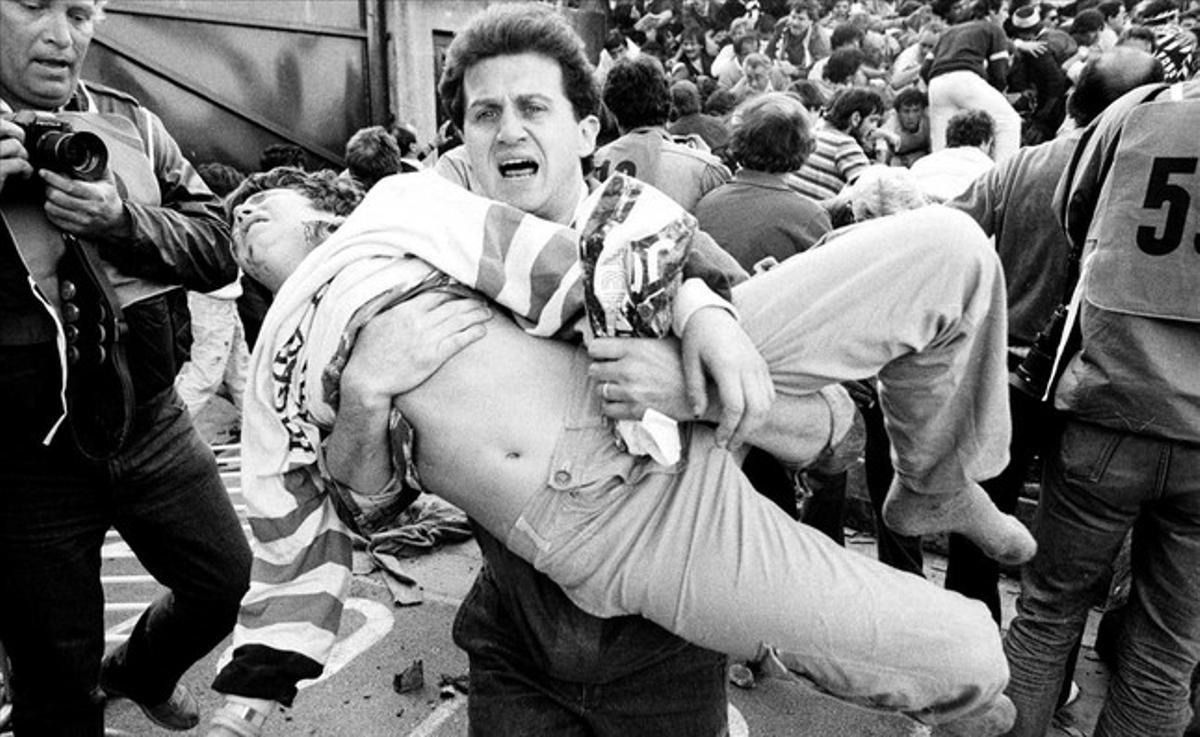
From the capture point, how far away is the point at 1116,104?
2.42m

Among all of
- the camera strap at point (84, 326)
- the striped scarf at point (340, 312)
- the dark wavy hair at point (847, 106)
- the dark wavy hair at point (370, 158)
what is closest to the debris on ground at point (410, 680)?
the camera strap at point (84, 326)

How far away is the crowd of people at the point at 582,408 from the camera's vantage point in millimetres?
1436

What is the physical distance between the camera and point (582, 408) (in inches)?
58.8

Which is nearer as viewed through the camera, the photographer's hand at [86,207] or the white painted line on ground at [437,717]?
the photographer's hand at [86,207]

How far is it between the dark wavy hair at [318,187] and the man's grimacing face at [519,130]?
407 millimetres

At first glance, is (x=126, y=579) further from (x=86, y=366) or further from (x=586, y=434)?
(x=586, y=434)

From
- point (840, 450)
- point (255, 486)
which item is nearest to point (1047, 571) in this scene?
point (840, 450)

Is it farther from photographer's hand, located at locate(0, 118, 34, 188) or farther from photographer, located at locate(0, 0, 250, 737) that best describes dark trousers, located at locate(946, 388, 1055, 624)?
photographer's hand, located at locate(0, 118, 34, 188)

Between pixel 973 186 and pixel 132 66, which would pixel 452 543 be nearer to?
pixel 973 186

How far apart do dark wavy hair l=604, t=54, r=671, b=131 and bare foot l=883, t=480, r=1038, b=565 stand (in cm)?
303

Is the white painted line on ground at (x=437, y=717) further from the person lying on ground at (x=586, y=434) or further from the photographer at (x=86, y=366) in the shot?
the person lying on ground at (x=586, y=434)

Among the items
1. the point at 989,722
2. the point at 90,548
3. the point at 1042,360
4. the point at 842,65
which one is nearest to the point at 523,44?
the point at 989,722

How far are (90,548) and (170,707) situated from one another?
84 centimetres

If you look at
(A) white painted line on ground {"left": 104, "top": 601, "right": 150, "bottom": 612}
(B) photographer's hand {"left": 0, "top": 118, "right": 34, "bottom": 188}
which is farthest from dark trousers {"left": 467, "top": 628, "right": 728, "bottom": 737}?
(A) white painted line on ground {"left": 104, "top": 601, "right": 150, "bottom": 612}
